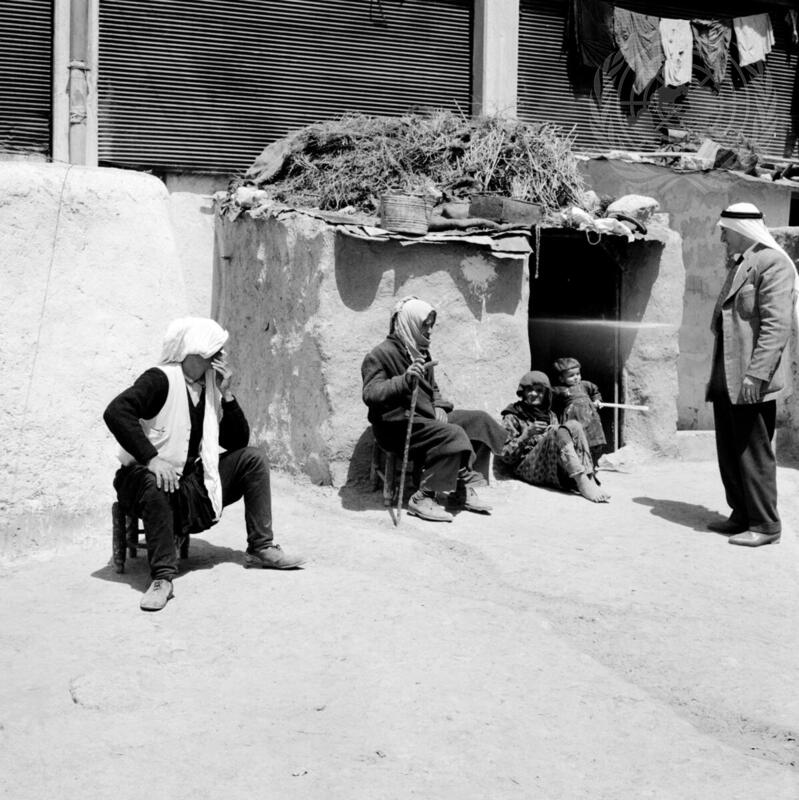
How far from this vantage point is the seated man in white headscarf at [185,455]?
207 inches

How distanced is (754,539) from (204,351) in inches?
130

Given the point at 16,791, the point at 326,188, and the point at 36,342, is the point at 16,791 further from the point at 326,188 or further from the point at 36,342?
the point at 326,188

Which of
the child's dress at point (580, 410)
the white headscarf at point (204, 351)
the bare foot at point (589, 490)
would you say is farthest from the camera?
the child's dress at point (580, 410)

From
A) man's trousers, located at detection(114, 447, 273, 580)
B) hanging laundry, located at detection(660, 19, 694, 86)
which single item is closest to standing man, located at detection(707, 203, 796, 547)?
man's trousers, located at detection(114, 447, 273, 580)

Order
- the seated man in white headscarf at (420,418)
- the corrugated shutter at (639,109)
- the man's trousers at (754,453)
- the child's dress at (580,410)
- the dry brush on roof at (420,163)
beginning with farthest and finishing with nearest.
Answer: the corrugated shutter at (639,109), the dry brush on roof at (420,163), the child's dress at (580,410), the seated man in white headscarf at (420,418), the man's trousers at (754,453)

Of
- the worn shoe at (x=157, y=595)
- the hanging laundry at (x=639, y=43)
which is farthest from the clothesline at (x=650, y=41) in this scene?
the worn shoe at (x=157, y=595)

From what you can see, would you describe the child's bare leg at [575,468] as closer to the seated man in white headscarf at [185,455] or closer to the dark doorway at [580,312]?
the dark doorway at [580,312]

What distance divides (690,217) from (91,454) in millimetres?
6383


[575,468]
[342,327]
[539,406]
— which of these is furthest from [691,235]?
[342,327]

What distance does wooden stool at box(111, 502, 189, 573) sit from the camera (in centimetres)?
554

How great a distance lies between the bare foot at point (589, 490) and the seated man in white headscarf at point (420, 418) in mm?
793

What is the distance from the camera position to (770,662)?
4949 millimetres

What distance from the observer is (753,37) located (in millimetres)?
12844

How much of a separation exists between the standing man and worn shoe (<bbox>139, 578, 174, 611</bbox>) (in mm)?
3258
